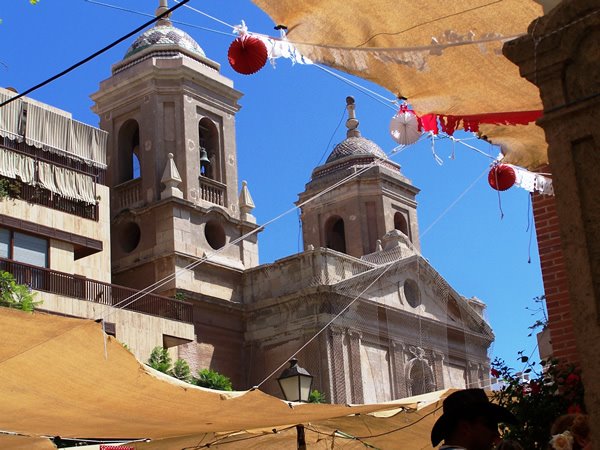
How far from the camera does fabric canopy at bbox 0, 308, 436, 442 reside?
7.58 m

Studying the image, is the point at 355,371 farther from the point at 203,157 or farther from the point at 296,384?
the point at 296,384

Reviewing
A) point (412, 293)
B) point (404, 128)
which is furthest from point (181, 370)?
point (404, 128)

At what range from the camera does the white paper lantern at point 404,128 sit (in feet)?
30.2

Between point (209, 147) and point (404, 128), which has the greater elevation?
Result: point (209, 147)

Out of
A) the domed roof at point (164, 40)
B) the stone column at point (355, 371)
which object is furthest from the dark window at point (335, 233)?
the stone column at point (355, 371)

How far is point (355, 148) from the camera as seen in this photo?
153ft

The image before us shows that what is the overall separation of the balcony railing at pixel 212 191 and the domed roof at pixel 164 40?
4.35 meters

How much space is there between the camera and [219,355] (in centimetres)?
3262

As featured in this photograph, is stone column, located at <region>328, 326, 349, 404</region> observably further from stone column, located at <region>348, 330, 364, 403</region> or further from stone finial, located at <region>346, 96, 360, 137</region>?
stone finial, located at <region>346, 96, 360, 137</region>

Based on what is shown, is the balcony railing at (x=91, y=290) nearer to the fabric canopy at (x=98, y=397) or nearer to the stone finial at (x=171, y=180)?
the stone finial at (x=171, y=180)

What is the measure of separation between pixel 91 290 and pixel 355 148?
22547 mm

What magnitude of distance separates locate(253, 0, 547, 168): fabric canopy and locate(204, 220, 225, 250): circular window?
26.5 metres

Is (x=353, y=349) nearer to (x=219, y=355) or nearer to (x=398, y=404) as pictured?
(x=219, y=355)

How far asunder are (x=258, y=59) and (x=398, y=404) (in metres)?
3.76
